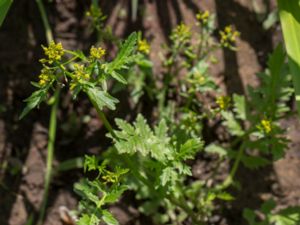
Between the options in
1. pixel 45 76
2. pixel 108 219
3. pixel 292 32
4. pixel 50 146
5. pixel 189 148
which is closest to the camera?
pixel 45 76

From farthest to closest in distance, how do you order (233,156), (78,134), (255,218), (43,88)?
(78,134) < (255,218) < (233,156) < (43,88)

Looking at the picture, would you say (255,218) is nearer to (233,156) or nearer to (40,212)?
(233,156)

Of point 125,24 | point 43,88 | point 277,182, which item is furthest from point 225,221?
point 43,88

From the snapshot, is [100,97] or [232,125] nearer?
[100,97]

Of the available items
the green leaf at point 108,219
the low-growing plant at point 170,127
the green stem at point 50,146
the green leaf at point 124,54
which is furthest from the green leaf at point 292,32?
the green stem at point 50,146

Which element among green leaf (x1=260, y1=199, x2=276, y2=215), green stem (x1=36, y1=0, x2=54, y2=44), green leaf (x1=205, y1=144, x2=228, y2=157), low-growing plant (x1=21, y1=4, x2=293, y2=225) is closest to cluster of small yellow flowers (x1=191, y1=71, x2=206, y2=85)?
low-growing plant (x1=21, y1=4, x2=293, y2=225)

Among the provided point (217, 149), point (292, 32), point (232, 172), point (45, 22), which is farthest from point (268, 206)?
point (45, 22)

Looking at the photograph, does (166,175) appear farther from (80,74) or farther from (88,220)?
(80,74)

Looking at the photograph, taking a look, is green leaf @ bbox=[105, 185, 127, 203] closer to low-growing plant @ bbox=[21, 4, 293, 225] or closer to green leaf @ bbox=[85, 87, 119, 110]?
low-growing plant @ bbox=[21, 4, 293, 225]

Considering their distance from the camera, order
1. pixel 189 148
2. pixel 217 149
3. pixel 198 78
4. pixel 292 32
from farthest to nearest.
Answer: pixel 217 149, pixel 198 78, pixel 292 32, pixel 189 148
